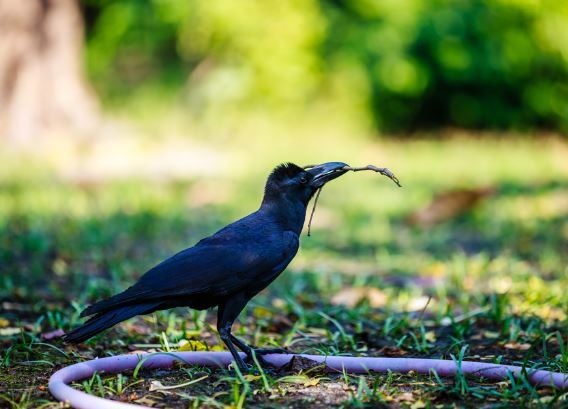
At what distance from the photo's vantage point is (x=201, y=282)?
2.77 m

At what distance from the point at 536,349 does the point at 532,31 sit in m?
10.1

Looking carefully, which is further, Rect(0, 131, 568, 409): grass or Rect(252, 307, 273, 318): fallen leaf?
Rect(252, 307, 273, 318): fallen leaf

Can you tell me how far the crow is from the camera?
272 cm

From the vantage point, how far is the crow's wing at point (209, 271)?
274 cm

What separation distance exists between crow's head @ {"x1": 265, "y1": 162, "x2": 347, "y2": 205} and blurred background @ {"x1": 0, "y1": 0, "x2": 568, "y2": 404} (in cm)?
79

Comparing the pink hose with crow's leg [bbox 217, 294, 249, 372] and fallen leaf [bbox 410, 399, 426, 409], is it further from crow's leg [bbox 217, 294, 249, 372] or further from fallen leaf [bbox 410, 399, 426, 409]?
fallen leaf [bbox 410, 399, 426, 409]

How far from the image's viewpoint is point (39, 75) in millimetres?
11742

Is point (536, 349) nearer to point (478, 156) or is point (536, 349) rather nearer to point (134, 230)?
point (134, 230)

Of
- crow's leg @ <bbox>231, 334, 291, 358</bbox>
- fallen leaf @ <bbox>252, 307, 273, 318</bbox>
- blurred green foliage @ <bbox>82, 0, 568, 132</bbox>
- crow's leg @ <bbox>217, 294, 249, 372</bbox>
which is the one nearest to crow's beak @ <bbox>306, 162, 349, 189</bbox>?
crow's leg @ <bbox>217, 294, 249, 372</bbox>

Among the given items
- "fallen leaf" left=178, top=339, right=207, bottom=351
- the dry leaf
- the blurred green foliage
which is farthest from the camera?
the blurred green foliage

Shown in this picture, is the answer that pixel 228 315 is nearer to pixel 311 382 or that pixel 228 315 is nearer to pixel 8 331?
pixel 311 382

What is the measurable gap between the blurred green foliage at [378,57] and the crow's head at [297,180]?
1002cm

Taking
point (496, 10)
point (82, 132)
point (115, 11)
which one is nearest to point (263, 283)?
point (82, 132)

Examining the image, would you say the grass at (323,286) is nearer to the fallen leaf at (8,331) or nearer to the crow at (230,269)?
the fallen leaf at (8,331)
